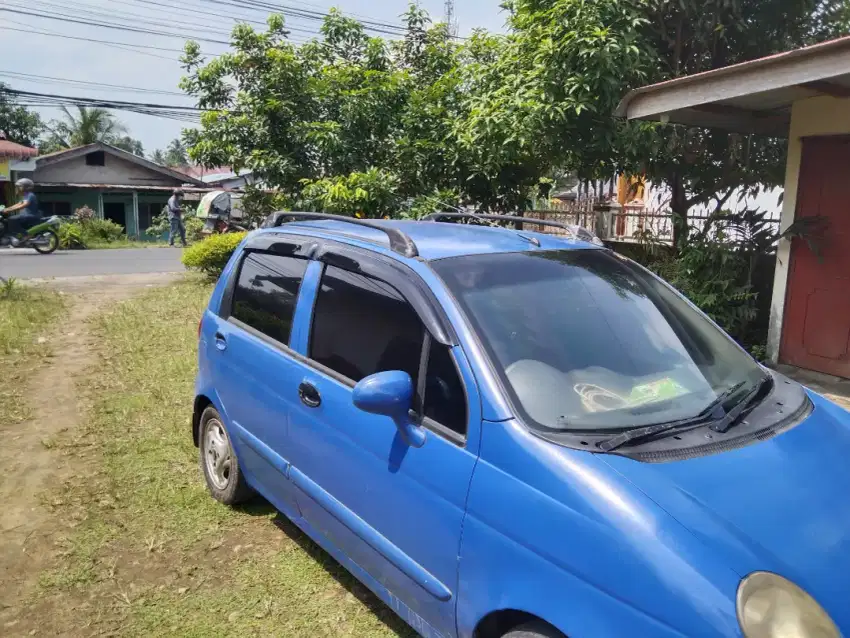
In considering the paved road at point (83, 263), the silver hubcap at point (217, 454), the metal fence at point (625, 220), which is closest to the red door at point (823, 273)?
the metal fence at point (625, 220)

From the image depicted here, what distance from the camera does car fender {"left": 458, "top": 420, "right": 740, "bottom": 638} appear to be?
64.4 inches

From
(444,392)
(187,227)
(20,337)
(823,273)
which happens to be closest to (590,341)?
(444,392)

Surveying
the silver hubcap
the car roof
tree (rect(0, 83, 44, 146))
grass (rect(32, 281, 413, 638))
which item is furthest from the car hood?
tree (rect(0, 83, 44, 146))

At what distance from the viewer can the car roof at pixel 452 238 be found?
284cm

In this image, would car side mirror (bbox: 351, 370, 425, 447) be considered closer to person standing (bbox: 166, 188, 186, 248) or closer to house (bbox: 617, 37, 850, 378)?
house (bbox: 617, 37, 850, 378)

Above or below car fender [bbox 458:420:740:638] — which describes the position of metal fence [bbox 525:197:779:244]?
above

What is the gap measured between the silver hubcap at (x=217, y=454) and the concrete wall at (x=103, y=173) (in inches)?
1114

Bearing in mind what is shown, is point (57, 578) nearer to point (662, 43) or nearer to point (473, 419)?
point (473, 419)

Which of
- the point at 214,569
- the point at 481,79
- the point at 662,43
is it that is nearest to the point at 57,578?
the point at 214,569

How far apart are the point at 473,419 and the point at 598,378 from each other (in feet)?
1.63

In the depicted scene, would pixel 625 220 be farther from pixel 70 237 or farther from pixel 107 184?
pixel 107 184

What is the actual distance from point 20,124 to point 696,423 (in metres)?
50.7

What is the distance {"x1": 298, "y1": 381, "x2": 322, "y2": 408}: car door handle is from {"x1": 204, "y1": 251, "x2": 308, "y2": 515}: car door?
93 mm

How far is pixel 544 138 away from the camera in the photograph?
7520 mm
